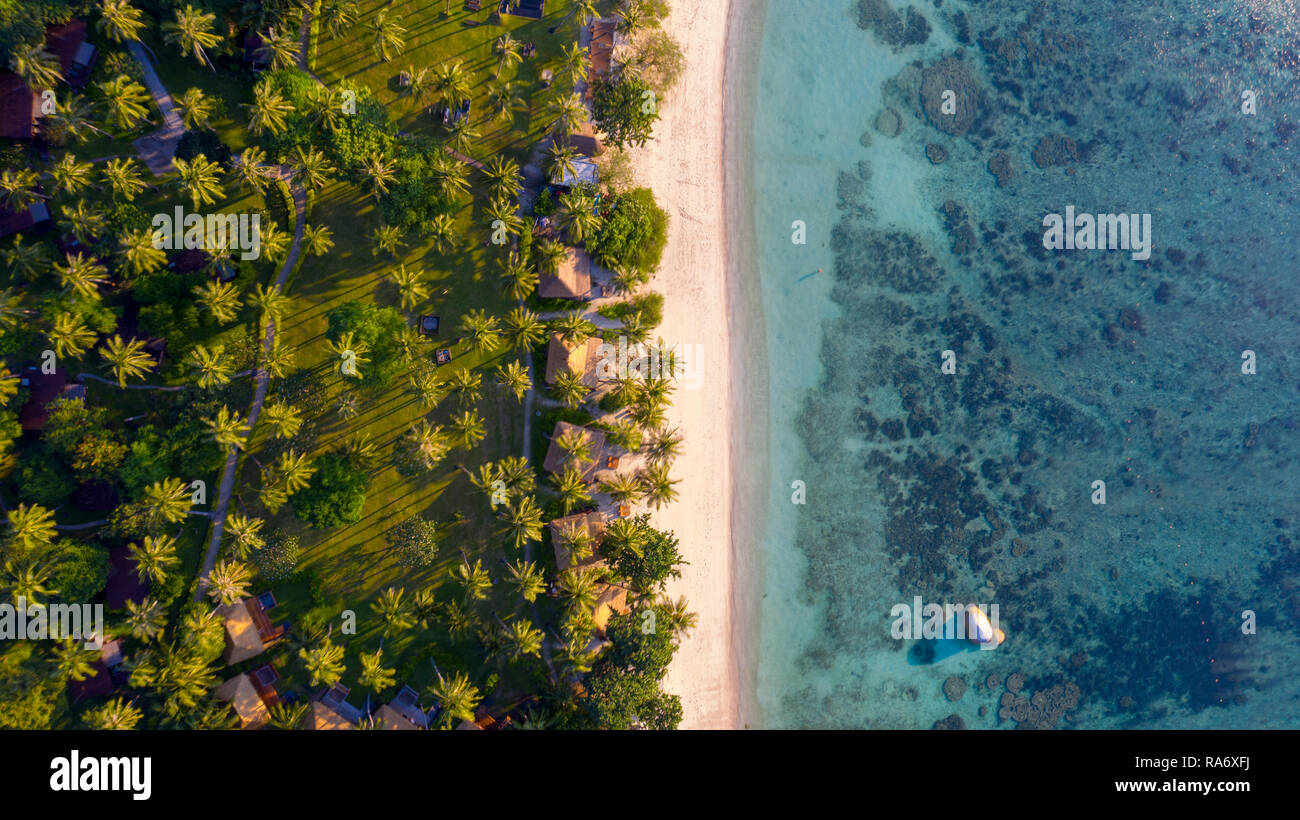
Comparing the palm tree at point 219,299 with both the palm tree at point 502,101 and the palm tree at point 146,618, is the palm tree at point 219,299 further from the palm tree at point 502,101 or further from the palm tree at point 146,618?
the palm tree at point 502,101

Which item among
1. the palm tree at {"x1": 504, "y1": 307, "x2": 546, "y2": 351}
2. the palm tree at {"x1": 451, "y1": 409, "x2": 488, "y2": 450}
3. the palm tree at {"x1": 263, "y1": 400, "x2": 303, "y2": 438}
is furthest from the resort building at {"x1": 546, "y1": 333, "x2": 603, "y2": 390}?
the palm tree at {"x1": 263, "y1": 400, "x2": 303, "y2": 438}

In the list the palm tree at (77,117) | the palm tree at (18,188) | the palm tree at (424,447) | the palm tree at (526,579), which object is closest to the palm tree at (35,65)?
the palm tree at (77,117)

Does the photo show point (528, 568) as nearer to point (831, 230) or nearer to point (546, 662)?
point (546, 662)

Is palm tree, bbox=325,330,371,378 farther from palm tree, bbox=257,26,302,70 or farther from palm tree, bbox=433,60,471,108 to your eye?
palm tree, bbox=257,26,302,70

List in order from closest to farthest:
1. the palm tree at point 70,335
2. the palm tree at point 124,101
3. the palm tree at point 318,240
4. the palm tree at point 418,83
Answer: the palm tree at point 70,335 < the palm tree at point 124,101 < the palm tree at point 318,240 < the palm tree at point 418,83

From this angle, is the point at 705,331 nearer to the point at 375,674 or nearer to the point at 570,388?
the point at 570,388

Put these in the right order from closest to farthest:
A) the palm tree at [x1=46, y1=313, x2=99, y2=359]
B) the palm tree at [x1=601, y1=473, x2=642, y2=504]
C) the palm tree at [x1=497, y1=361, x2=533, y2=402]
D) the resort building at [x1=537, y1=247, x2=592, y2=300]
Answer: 1. the palm tree at [x1=46, y1=313, x2=99, y2=359]
2. the palm tree at [x1=497, y1=361, x2=533, y2=402]
3. the palm tree at [x1=601, y1=473, x2=642, y2=504]
4. the resort building at [x1=537, y1=247, x2=592, y2=300]
